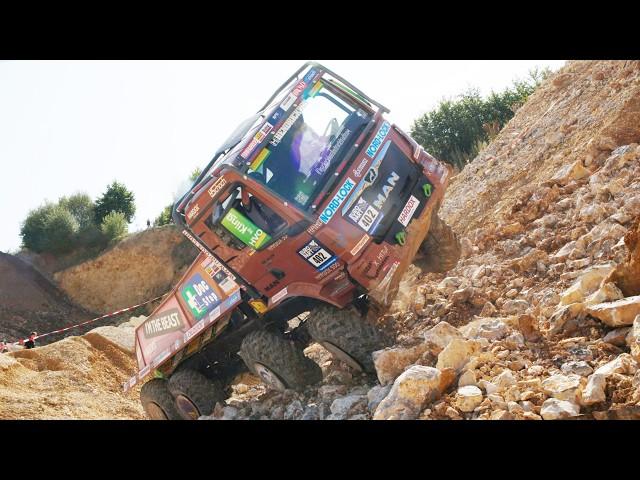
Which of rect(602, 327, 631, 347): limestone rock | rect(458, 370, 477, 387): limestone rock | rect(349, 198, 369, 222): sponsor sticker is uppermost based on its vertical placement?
rect(349, 198, 369, 222): sponsor sticker

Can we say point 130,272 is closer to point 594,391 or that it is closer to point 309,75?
point 309,75

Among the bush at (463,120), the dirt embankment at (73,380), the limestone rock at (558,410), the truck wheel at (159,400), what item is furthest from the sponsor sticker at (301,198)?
the bush at (463,120)

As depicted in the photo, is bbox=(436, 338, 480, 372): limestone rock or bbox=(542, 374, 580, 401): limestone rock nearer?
bbox=(542, 374, 580, 401): limestone rock

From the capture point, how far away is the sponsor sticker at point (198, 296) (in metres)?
7.36

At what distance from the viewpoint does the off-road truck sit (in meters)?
6.12

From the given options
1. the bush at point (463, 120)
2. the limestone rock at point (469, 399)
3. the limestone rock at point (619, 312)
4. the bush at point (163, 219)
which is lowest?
the limestone rock at point (619, 312)

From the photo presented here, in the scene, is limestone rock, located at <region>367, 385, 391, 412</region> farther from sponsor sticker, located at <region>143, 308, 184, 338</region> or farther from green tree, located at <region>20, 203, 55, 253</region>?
green tree, located at <region>20, 203, 55, 253</region>

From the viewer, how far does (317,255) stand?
6.15m

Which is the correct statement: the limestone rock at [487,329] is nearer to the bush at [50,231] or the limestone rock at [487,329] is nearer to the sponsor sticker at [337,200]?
the sponsor sticker at [337,200]

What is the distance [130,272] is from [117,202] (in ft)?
18.2

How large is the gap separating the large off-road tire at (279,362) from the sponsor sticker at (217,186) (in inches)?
55.4

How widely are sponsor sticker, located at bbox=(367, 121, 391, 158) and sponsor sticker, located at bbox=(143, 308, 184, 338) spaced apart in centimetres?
283

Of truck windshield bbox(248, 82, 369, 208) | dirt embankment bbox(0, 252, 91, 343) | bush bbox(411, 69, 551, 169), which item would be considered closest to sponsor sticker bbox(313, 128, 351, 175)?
truck windshield bbox(248, 82, 369, 208)

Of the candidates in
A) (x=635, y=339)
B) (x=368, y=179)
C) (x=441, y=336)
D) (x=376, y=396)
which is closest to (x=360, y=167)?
(x=368, y=179)
